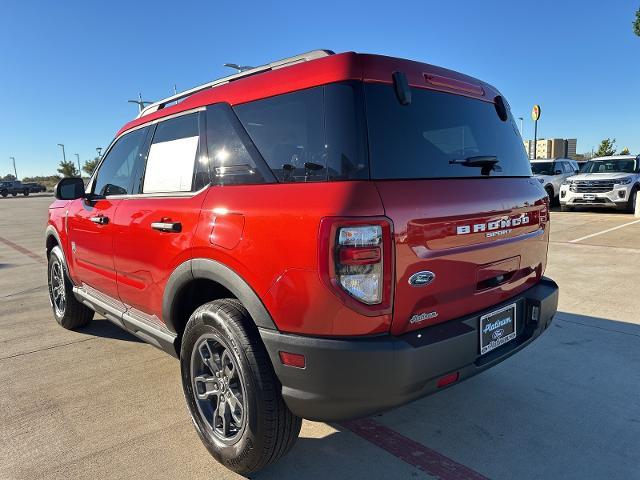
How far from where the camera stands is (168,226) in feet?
8.68

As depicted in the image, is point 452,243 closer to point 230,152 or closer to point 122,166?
point 230,152

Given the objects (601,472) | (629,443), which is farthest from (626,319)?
(601,472)

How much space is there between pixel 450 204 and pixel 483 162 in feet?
1.64

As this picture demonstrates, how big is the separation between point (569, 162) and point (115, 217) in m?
18.1

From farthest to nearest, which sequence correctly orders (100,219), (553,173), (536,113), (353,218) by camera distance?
(536,113) < (553,173) < (100,219) < (353,218)

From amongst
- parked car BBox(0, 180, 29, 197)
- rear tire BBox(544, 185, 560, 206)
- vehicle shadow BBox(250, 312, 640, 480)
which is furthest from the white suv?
parked car BBox(0, 180, 29, 197)

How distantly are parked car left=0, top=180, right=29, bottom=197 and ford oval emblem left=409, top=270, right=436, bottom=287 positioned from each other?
59.1m

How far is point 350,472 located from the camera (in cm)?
234

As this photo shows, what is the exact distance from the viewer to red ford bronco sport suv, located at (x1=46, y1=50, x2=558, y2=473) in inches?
73.8

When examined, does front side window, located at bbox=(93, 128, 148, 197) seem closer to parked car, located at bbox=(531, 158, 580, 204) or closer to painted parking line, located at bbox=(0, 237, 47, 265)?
painted parking line, located at bbox=(0, 237, 47, 265)

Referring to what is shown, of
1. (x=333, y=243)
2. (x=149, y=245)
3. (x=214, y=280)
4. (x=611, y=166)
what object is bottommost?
(x=214, y=280)

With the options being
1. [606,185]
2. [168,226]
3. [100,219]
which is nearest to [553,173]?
[606,185]

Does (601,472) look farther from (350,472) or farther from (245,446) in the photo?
(245,446)

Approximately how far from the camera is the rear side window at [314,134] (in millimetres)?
1941
